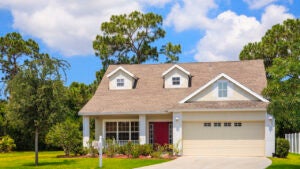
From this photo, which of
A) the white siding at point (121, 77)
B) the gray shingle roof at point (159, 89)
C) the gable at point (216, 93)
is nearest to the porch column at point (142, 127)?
the gray shingle roof at point (159, 89)

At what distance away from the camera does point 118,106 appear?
31922mm

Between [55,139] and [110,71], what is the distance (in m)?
8.60

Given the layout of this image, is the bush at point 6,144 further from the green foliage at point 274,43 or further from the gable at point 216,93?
the green foliage at point 274,43

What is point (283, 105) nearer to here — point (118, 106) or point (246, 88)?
point (246, 88)

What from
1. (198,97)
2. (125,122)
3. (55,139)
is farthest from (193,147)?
(55,139)

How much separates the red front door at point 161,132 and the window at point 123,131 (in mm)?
1282

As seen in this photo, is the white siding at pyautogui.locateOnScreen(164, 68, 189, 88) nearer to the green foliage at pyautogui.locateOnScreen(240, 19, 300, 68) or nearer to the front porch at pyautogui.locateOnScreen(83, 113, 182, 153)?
the front porch at pyautogui.locateOnScreen(83, 113, 182, 153)

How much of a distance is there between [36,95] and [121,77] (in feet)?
38.8

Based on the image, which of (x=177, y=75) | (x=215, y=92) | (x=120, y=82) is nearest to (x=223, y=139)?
(x=215, y=92)

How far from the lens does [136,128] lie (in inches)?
1289

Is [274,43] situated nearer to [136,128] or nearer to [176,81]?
[176,81]

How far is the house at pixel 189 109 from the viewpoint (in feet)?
94.6

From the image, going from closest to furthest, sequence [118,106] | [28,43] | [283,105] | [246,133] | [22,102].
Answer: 1. [283,105]
2. [22,102]
3. [246,133]
4. [118,106]
5. [28,43]

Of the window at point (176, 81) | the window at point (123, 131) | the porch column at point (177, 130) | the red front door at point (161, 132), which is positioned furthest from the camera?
the window at point (176, 81)
